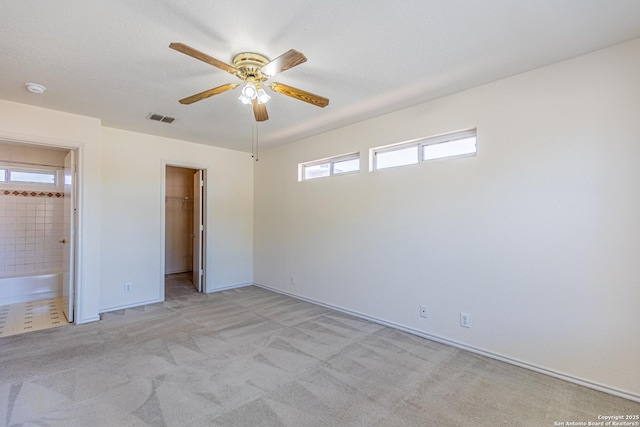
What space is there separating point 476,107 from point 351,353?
105 inches

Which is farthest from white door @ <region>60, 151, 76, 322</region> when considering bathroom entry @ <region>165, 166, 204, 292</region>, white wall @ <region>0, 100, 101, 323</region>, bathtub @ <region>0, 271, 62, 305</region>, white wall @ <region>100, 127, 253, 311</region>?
bathroom entry @ <region>165, 166, 204, 292</region>

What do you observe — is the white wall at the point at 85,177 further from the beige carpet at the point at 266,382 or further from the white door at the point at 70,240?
the beige carpet at the point at 266,382

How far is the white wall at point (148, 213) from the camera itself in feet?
13.6

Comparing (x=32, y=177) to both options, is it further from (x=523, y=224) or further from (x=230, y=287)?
(x=523, y=224)

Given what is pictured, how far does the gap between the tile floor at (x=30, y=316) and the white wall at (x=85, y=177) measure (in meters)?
0.47

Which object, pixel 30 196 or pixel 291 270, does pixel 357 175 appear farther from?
pixel 30 196

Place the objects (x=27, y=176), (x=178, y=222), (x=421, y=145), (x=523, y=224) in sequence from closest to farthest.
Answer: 1. (x=523, y=224)
2. (x=421, y=145)
3. (x=27, y=176)
4. (x=178, y=222)

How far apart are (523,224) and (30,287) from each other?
A: 673 centimetres

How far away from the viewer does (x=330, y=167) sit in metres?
4.38

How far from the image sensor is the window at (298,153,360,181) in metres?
4.04

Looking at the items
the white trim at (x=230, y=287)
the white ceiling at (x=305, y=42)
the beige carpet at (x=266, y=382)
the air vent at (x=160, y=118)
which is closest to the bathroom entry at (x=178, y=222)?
the white trim at (x=230, y=287)

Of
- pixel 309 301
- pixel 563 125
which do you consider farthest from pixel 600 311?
pixel 309 301

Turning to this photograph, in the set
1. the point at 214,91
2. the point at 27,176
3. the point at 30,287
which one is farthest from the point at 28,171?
the point at 214,91

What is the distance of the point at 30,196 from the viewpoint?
199 inches
